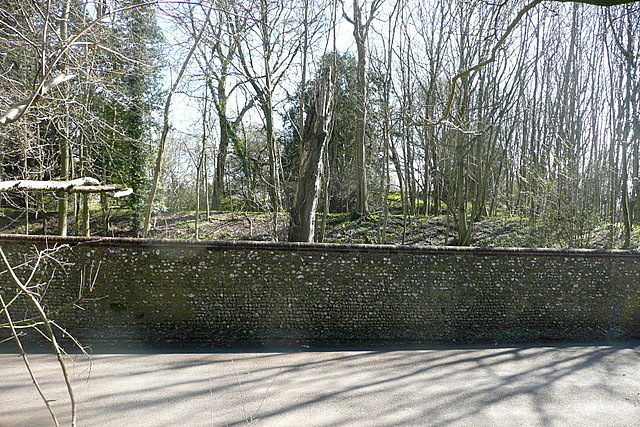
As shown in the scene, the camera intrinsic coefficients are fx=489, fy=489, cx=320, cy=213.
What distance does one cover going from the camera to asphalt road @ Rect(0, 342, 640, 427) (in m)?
6.01

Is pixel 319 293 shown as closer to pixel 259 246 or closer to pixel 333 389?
pixel 259 246

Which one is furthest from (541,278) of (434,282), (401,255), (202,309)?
(202,309)

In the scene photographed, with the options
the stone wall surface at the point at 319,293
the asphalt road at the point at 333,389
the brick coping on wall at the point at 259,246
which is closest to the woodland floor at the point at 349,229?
the stone wall surface at the point at 319,293

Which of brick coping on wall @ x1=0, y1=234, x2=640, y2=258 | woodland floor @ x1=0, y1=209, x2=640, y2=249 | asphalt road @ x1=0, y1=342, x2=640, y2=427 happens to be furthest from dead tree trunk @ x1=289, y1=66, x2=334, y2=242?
woodland floor @ x1=0, y1=209, x2=640, y2=249

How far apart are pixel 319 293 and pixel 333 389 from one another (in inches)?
140

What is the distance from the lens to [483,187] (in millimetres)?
18422

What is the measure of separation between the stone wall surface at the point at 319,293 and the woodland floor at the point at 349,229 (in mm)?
4231

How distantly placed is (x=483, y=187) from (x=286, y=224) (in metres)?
7.54

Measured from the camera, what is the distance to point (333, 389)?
714 cm

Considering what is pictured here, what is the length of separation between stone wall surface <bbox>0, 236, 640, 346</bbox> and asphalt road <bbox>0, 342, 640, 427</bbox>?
1.16 m

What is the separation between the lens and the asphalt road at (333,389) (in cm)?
601

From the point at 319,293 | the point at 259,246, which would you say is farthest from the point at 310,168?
the point at 319,293

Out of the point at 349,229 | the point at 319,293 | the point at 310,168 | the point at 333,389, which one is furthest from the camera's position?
the point at 349,229

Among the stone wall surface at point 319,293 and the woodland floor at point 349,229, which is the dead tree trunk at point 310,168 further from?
the woodland floor at point 349,229
